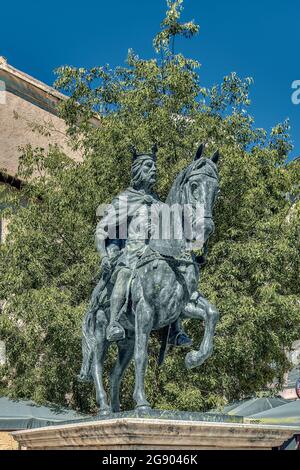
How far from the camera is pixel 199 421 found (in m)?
6.78

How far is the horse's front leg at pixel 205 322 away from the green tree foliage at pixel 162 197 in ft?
23.6

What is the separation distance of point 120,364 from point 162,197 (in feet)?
30.5

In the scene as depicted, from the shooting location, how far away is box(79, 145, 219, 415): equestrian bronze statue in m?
7.43

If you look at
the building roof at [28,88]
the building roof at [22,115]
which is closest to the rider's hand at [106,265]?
the building roof at [22,115]

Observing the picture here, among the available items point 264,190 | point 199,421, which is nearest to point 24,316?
point 264,190

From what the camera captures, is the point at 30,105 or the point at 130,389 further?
the point at 30,105

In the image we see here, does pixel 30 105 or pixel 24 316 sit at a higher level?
pixel 30 105

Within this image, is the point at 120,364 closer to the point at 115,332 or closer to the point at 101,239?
the point at 115,332

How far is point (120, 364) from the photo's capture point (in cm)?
819

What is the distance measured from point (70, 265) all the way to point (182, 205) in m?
10.3

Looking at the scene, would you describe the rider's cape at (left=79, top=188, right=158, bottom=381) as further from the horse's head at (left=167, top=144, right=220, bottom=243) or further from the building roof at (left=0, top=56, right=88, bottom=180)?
the building roof at (left=0, top=56, right=88, bottom=180)

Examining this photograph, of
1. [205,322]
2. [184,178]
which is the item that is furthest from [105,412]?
[184,178]
